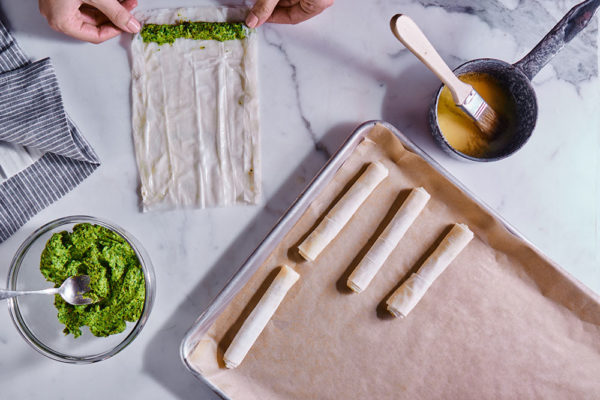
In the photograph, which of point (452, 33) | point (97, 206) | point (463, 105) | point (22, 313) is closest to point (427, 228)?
point (463, 105)

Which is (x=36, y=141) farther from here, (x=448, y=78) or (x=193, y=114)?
(x=448, y=78)

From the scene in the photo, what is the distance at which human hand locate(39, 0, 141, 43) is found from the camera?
867 millimetres

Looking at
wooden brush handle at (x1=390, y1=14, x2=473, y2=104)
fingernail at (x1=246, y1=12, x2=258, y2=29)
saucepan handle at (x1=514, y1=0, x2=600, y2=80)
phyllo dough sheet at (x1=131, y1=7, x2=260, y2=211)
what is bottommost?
phyllo dough sheet at (x1=131, y1=7, x2=260, y2=211)

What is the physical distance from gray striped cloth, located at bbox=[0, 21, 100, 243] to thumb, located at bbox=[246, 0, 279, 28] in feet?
1.26

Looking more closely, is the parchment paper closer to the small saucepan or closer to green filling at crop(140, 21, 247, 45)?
the small saucepan

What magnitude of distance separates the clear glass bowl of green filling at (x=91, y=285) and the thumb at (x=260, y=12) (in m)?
0.46

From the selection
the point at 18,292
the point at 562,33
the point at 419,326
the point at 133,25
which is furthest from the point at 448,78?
the point at 18,292

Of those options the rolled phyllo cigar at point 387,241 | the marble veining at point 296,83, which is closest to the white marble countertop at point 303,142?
the marble veining at point 296,83

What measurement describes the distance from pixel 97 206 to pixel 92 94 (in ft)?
0.71

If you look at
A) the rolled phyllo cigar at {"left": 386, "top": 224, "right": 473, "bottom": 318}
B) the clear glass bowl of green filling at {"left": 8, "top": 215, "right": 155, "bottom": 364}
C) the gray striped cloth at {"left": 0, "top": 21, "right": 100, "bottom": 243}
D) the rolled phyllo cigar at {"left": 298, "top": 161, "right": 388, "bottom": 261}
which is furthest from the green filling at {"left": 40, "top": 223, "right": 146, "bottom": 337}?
the rolled phyllo cigar at {"left": 386, "top": 224, "right": 473, "bottom": 318}

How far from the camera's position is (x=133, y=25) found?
91 centimetres

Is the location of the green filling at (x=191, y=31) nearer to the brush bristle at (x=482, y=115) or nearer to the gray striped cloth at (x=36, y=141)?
the gray striped cloth at (x=36, y=141)

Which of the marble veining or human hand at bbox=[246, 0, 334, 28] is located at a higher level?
human hand at bbox=[246, 0, 334, 28]

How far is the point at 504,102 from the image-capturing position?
36.2 inches
